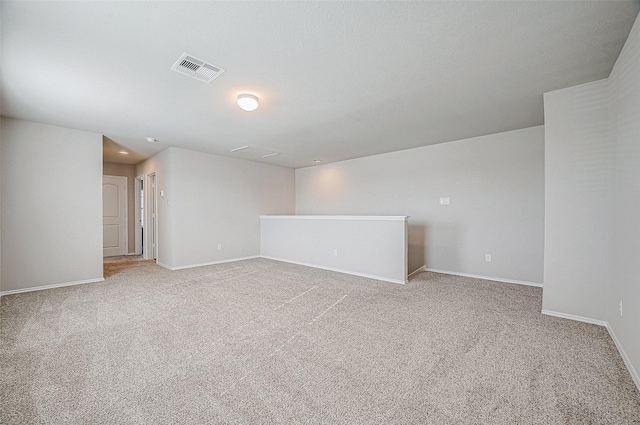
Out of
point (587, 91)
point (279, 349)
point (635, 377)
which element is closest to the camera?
point (635, 377)

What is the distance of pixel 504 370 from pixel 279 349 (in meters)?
1.64

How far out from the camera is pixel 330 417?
1.37m

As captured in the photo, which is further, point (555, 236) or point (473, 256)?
point (473, 256)

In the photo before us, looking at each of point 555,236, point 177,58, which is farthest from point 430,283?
point 177,58

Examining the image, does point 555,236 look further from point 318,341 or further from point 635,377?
point 318,341

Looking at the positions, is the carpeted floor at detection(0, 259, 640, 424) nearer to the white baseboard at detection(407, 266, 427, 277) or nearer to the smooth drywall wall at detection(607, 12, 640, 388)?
the smooth drywall wall at detection(607, 12, 640, 388)

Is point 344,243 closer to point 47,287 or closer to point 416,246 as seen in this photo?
point 416,246

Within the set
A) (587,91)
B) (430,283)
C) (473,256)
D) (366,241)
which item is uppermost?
(587,91)

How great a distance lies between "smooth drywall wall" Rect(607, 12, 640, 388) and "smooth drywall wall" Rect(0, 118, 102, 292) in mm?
6321

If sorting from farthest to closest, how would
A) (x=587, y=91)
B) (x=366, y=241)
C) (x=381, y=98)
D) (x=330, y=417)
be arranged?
(x=366, y=241) < (x=381, y=98) < (x=587, y=91) < (x=330, y=417)

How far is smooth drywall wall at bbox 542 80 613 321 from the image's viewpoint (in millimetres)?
2453

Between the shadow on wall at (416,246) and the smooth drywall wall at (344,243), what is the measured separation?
947 millimetres

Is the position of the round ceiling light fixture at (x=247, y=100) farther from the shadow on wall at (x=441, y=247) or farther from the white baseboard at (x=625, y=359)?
the shadow on wall at (x=441, y=247)

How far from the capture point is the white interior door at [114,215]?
21.3 ft
